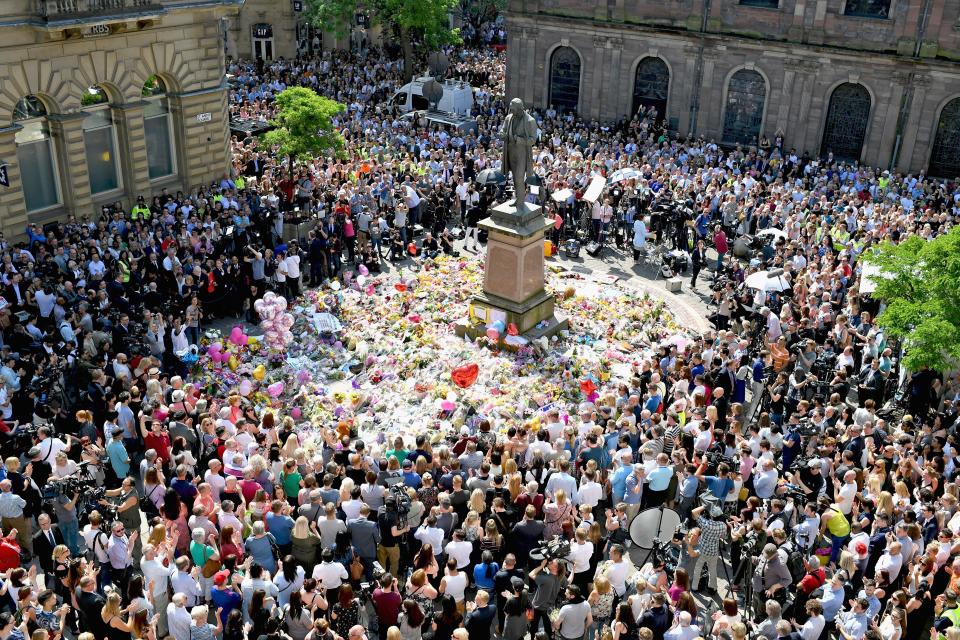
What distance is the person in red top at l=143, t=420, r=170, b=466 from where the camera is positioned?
14.7 metres

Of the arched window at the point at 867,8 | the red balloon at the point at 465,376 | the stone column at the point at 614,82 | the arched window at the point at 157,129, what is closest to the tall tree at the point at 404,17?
the stone column at the point at 614,82

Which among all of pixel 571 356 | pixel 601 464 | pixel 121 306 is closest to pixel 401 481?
pixel 601 464

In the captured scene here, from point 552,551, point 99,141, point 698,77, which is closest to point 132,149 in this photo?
point 99,141

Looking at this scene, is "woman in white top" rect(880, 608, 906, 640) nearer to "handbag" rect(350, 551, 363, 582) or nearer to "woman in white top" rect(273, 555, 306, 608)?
"handbag" rect(350, 551, 363, 582)

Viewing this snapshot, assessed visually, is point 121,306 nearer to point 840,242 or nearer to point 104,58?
point 104,58

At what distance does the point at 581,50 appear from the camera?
41.8 meters

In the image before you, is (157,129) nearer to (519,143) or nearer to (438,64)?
(519,143)

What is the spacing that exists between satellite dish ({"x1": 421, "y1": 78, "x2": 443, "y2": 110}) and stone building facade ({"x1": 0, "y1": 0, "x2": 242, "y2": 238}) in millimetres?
12769

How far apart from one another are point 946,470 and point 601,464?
5284 mm

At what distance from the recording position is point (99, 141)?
2748cm

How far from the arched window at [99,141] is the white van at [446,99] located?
54.6 ft

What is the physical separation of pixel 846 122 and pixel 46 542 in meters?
33.5

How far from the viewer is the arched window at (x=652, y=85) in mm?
40406

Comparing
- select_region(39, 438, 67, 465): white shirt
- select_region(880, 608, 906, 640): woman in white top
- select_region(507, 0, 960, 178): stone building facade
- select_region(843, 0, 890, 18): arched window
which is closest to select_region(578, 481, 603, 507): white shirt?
select_region(880, 608, 906, 640): woman in white top
